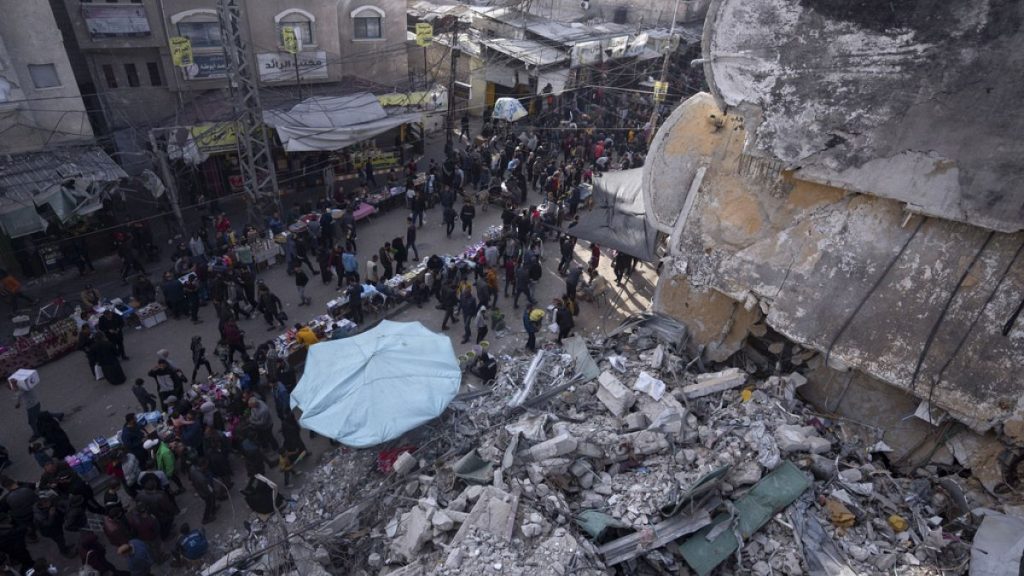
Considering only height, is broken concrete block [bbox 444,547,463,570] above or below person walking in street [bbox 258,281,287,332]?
above

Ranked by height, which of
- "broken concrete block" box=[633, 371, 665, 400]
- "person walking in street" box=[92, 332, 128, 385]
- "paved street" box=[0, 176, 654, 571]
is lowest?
"paved street" box=[0, 176, 654, 571]

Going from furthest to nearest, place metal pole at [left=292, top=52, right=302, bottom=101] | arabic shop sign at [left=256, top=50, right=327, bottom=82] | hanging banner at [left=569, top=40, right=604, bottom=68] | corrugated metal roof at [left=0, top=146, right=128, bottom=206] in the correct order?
A: hanging banner at [left=569, top=40, right=604, bottom=68] < arabic shop sign at [left=256, top=50, right=327, bottom=82] < metal pole at [left=292, top=52, right=302, bottom=101] < corrugated metal roof at [left=0, top=146, right=128, bottom=206]

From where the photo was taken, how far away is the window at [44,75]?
44.3ft

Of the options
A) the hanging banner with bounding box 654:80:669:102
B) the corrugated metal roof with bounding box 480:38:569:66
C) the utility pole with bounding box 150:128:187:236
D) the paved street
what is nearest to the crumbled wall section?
the paved street

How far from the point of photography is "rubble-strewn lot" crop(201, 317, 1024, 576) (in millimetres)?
7176

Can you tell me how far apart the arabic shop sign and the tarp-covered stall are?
35.1ft

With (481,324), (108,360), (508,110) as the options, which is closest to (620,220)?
(481,324)

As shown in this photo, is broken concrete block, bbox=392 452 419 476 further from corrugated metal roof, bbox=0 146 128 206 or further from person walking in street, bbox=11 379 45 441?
corrugated metal roof, bbox=0 146 128 206

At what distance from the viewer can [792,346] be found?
390 inches

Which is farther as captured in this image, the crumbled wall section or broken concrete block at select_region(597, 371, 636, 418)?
broken concrete block at select_region(597, 371, 636, 418)

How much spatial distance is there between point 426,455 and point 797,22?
8.27 metres

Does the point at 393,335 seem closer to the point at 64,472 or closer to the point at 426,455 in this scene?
the point at 426,455

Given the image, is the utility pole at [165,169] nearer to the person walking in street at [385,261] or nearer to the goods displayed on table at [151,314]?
the goods displayed on table at [151,314]

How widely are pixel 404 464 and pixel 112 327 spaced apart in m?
7.27
